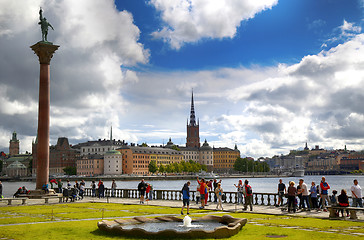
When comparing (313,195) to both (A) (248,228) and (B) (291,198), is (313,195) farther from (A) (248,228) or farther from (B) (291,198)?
(A) (248,228)

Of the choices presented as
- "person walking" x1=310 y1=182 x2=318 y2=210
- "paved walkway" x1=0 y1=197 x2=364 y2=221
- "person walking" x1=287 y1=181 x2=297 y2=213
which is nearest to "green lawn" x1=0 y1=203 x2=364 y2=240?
"paved walkway" x1=0 y1=197 x2=364 y2=221

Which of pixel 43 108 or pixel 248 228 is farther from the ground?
pixel 43 108

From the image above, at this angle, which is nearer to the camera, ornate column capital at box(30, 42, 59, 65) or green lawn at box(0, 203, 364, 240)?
green lawn at box(0, 203, 364, 240)

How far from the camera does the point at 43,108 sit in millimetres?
41312

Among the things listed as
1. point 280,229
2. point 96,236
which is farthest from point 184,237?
point 280,229

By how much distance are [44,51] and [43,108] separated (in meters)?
5.63

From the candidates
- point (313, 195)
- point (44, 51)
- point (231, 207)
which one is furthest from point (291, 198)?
point (44, 51)

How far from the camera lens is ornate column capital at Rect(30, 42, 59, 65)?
1663 inches

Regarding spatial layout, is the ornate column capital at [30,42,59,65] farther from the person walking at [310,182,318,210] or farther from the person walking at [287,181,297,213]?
the person walking at [310,182,318,210]

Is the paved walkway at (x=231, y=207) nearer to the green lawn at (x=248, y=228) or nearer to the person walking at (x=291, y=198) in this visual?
the person walking at (x=291, y=198)

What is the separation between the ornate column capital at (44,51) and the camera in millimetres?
42250

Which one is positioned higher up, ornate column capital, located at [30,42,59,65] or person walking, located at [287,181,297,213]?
ornate column capital, located at [30,42,59,65]

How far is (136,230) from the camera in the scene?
16891mm

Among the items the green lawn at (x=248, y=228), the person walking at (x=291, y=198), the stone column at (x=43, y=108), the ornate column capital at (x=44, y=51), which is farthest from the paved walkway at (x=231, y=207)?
the ornate column capital at (x=44, y=51)
